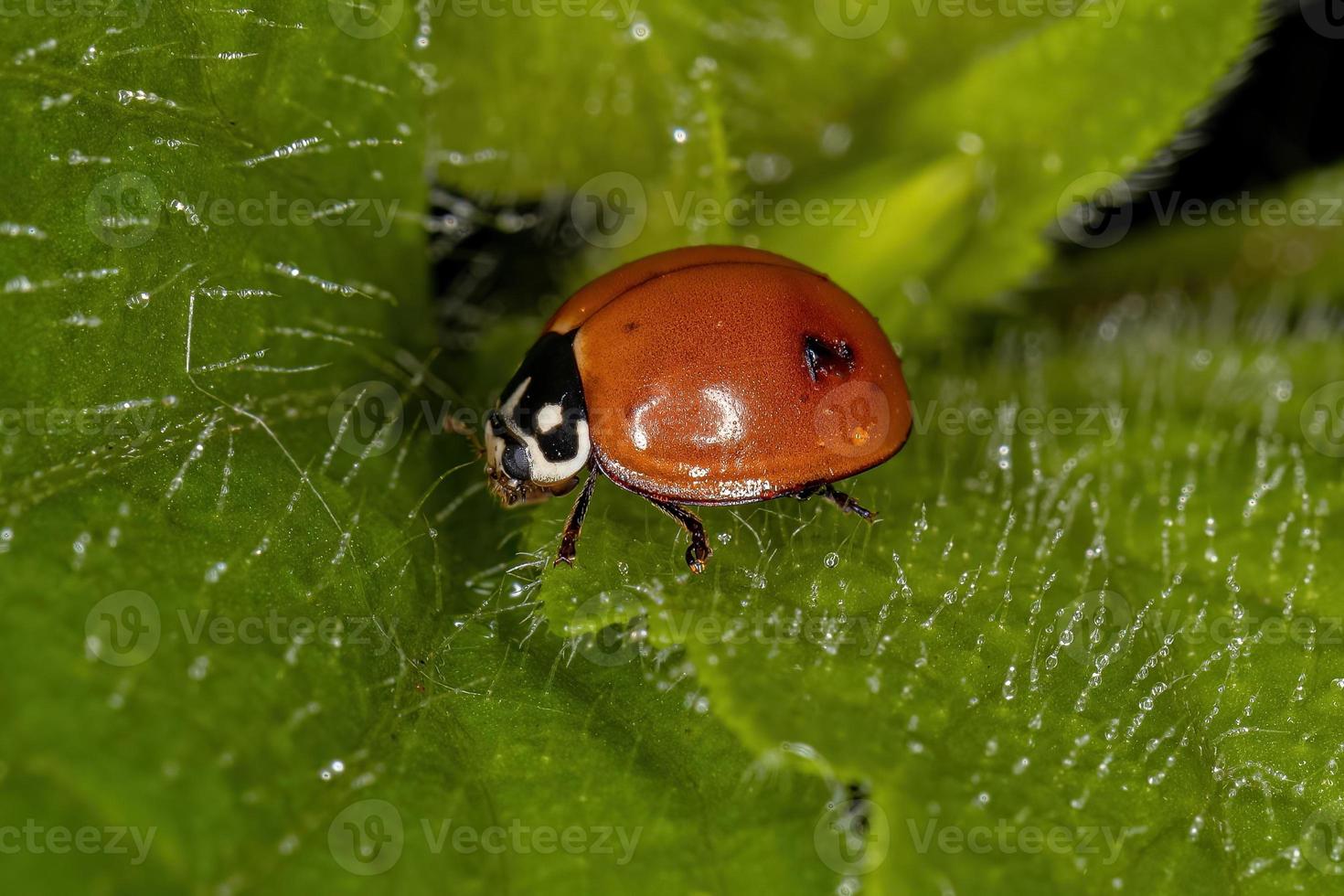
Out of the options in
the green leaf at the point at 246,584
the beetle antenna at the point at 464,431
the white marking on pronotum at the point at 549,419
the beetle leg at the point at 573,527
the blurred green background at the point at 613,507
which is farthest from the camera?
the beetle antenna at the point at 464,431

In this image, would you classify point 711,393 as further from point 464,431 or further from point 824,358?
point 464,431

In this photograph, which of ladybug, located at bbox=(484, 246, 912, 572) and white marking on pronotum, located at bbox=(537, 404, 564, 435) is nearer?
ladybug, located at bbox=(484, 246, 912, 572)

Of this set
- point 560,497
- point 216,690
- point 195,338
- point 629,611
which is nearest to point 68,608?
point 216,690

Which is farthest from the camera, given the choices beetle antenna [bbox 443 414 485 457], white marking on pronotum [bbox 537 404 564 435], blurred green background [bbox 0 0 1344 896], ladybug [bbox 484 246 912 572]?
beetle antenna [bbox 443 414 485 457]

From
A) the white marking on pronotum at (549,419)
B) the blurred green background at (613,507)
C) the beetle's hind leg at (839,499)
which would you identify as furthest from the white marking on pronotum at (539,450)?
the beetle's hind leg at (839,499)

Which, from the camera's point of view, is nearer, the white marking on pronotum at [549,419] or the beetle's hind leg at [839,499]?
the beetle's hind leg at [839,499]

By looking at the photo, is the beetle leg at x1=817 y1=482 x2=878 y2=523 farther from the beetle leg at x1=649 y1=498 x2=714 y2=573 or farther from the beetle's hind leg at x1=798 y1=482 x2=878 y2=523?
the beetle leg at x1=649 y1=498 x2=714 y2=573

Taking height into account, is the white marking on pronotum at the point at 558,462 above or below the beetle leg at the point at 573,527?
above

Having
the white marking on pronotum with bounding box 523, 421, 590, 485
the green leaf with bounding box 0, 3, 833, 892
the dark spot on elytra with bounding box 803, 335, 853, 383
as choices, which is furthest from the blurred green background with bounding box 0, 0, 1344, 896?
the dark spot on elytra with bounding box 803, 335, 853, 383

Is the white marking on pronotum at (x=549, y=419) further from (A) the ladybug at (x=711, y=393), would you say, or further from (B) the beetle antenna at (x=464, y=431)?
(B) the beetle antenna at (x=464, y=431)
